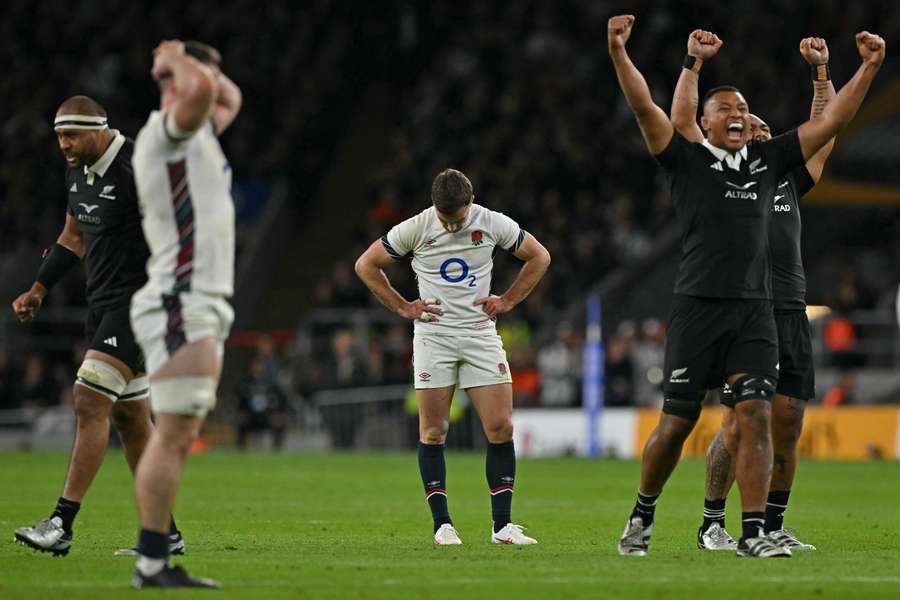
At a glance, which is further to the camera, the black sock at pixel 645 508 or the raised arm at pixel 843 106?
the black sock at pixel 645 508

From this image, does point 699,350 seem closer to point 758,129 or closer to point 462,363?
point 758,129

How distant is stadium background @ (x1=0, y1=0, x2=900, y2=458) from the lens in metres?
27.6

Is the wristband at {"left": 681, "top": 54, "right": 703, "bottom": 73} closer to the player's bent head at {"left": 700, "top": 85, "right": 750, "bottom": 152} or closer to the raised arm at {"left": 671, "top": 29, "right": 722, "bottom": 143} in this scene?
the raised arm at {"left": 671, "top": 29, "right": 722, "bottom": 143}

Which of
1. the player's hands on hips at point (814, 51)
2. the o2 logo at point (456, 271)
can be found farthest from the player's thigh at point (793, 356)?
the o2 logo at point (456, 271)

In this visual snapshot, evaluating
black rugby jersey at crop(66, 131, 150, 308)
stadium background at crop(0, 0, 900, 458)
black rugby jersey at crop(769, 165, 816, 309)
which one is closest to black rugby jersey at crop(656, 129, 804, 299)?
black rugby jersey at crop(769, 165, 816, 309)

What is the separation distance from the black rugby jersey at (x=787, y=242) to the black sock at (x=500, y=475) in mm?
2140

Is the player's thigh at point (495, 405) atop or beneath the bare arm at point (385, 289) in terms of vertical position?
beneath

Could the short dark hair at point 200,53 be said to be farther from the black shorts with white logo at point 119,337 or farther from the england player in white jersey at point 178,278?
the black shorts with white logo at point 119,337

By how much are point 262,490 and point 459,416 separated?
36.2 feet

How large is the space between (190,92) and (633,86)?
8.71 ft

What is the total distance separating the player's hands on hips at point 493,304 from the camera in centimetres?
1134

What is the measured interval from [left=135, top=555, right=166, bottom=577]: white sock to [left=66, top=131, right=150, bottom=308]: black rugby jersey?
235cm

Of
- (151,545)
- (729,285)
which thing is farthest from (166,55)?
(729,285)

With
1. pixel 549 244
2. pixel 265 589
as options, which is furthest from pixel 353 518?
pixel 549 244
